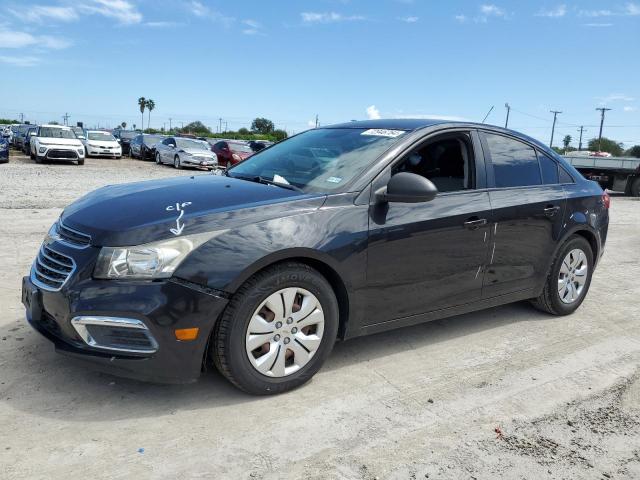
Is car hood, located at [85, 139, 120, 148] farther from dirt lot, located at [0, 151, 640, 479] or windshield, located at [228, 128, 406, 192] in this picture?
windshield, located at [228, 128, 406, 192]

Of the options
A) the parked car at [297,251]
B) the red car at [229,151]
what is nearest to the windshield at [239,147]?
the red car at [229,151]

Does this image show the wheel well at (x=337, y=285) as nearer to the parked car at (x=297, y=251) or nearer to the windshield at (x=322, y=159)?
the parked car at (x=297, y=251)

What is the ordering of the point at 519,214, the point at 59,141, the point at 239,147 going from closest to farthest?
the point at 519,214
the point at 59,141
the point at 239,147

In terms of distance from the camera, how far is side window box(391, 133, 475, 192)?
4.20 meters

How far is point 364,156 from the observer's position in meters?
3.97

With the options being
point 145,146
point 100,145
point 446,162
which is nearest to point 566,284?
point 446,162

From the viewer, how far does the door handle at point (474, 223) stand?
417cm

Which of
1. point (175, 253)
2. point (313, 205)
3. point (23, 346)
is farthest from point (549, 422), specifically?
point (23, 346)

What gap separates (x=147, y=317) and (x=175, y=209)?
0.66 m

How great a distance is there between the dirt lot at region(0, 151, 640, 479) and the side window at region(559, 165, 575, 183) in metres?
1.42

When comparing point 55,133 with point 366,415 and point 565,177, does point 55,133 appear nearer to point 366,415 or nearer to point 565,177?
point 565,177

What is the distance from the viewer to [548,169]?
5090mm

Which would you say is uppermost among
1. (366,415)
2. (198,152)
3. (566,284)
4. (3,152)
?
(198,152)

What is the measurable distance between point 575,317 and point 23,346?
4540 millimetres
